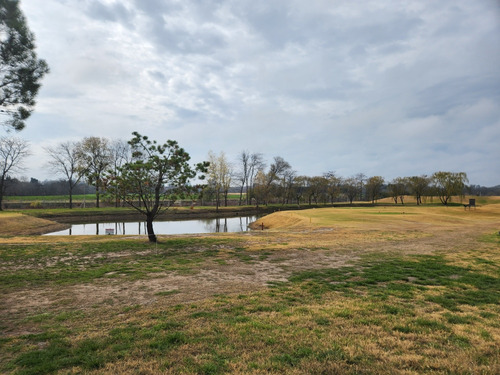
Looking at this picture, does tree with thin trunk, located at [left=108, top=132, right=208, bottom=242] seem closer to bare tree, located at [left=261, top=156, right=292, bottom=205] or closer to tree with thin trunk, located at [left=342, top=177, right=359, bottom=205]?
bare tree, located at [left=261, top=156, right=292, bottom=205]

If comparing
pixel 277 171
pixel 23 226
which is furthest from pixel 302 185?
pixel 23 226

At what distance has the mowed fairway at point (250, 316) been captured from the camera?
366 cm

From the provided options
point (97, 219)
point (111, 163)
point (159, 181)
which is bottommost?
point (97, 219)

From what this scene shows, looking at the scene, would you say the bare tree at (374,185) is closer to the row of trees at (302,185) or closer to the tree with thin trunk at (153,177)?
the row of trees at (302,185)

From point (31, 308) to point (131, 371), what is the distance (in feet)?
13.9

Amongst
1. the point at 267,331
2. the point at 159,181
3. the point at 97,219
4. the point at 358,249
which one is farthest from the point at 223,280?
the point at 97,219

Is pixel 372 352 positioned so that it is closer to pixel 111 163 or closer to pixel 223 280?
pixel 223 280

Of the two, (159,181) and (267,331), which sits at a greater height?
(159,181)

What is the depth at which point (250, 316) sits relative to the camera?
520 centimetres

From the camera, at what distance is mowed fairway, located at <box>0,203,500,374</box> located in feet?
12.0

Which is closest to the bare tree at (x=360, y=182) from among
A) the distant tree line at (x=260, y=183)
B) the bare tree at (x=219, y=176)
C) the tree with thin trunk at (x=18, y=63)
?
the distant tree line at (x=260, y=183)

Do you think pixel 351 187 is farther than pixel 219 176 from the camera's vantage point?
Yes

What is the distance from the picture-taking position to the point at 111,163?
54688 millimetres

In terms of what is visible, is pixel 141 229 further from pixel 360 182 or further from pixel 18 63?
pixel 360 182
